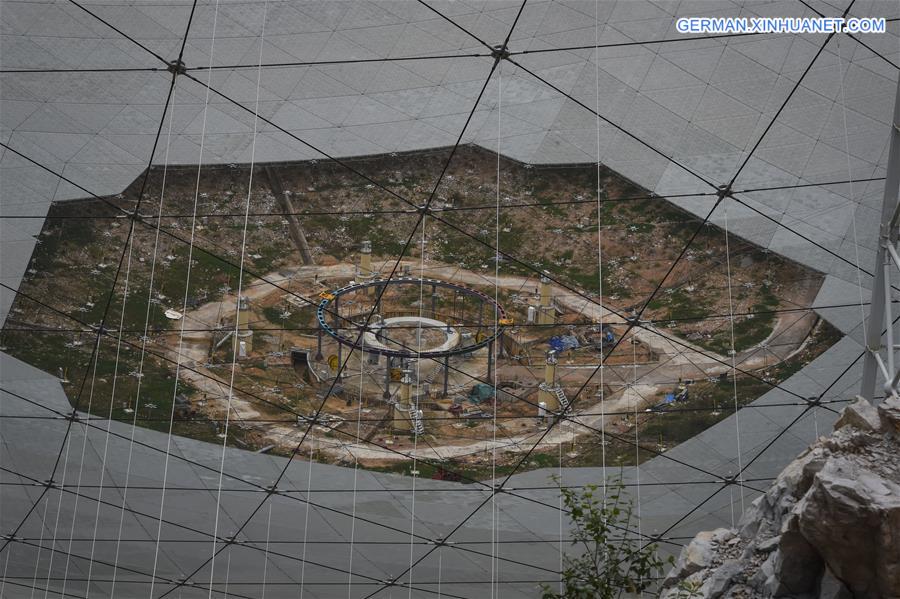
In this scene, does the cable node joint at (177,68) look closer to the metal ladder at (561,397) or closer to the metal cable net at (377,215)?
the metal cable net at (377,215)

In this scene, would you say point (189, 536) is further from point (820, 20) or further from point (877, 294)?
point (820, 20)

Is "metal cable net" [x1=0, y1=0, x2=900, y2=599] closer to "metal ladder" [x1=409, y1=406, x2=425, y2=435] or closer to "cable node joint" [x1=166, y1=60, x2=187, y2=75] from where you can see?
"cable node joint" [x1=166, y1=60, x2=187, y2=75]

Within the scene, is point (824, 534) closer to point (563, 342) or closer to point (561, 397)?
point (561, 397)

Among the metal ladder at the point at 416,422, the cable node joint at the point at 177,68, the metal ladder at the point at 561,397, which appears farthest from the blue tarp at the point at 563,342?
the cable node joint at the point at 177,68

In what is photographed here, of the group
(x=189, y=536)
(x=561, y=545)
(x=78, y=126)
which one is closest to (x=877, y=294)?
(x=561, y=545)

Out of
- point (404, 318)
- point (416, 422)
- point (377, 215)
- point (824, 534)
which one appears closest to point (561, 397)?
point (416, 422)

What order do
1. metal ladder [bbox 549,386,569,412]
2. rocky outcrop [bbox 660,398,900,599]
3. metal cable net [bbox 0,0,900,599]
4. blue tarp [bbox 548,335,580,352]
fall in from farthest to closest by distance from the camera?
blue tarp [bbox 548,335,580,352]
metal ladder [bbox 549,386,569,412]
metal cable net [bbox 0,0,900,599]
rocky outcrop [bbox 660,398,900,599]

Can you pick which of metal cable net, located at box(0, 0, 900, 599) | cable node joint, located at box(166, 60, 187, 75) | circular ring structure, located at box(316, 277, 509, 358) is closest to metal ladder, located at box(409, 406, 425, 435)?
metal cable net, located at box(0, 0, 900, 599)
